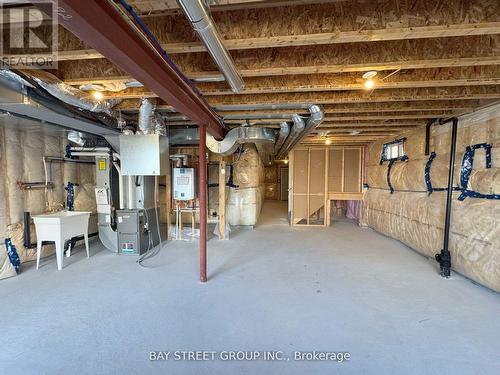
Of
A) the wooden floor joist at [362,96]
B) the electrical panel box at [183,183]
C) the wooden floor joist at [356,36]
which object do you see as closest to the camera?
the wooden floor joist at [356,36]

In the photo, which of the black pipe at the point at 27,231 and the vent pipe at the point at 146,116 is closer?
the vent pipe at the point at 146,116

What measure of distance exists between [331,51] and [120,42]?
154 cm

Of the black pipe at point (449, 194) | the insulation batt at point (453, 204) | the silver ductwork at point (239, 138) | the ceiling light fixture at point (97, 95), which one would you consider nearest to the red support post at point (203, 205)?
the silver ductwork at point (239, 138)

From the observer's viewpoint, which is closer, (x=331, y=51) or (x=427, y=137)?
(x=331, y=51)

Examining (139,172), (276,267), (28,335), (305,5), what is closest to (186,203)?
(139,172)

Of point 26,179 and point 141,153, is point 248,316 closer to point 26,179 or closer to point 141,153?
point 141,153

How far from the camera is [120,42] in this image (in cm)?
116

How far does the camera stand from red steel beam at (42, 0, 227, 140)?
0.95 m

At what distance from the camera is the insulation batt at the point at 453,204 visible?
2.49 m

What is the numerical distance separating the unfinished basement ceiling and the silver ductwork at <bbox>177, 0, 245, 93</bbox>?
13 centimetres

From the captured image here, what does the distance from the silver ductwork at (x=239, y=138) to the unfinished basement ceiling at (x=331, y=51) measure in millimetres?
798

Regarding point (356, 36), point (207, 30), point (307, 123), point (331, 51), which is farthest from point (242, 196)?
point (207, 30)

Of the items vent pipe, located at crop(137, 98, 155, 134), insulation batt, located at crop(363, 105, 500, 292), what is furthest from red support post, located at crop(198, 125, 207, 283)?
insulation batt, located at crop(363, 105, 500, 292)

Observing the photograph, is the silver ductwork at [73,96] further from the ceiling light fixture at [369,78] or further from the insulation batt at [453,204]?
the insulation batt at [453,204]
